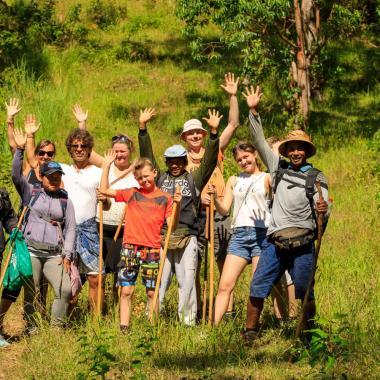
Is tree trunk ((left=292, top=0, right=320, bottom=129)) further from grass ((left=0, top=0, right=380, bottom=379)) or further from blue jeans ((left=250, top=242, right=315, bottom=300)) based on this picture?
blue jeans ((left=250, top=242, right=315, bottom=300))

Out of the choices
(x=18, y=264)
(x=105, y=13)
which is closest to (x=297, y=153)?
(x=18, y=264)

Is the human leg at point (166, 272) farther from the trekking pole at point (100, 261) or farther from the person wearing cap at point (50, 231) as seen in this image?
the person wearing cap at point (50, 231)

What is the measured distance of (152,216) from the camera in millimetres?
7840

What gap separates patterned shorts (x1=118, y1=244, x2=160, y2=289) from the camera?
25.8ft

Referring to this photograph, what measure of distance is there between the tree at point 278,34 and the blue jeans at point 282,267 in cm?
824

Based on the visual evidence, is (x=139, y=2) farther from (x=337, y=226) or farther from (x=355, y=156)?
(x=337, y=226)

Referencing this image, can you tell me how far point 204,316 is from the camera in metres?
8.11

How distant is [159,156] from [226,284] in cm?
840

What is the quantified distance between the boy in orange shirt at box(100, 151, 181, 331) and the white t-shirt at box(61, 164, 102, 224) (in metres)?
0.65

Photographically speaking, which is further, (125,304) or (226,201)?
(226,201)

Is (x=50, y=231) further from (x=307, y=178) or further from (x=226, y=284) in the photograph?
(x=307, y=178)

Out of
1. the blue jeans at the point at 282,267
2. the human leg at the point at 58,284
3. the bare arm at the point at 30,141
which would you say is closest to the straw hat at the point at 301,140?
the blue jeans at the point at 282,267

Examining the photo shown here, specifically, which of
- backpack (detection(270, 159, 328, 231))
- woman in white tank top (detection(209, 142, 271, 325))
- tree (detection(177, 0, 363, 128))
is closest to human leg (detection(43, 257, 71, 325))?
woman in white tank top (detection(209, 142, 271, 325))

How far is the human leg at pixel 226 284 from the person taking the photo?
8.01m
